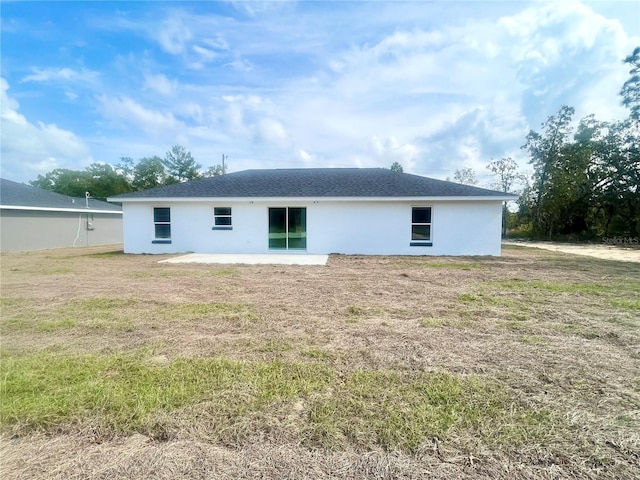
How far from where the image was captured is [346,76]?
1305 cm

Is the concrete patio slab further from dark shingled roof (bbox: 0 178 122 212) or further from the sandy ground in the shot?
the sandy ground

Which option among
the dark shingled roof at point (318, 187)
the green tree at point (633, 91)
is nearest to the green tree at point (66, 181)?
the dark shingled roof at point (318, 187)

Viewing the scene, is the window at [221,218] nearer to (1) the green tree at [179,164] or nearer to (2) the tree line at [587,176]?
(2) the tree line at [587,176]

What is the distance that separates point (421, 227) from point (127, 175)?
49.2 meters

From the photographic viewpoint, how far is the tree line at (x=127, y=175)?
140ft

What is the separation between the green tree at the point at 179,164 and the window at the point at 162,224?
35.8 metres

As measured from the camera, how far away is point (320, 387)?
Answer: 2.81 meters

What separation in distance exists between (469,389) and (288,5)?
10.7 m

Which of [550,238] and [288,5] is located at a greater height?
[288,5]

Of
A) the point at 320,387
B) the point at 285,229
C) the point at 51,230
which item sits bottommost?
the point at 320,387

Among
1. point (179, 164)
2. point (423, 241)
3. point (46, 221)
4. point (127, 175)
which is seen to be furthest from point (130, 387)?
point (127, 175)

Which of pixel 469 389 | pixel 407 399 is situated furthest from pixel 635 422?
pixel 407 399

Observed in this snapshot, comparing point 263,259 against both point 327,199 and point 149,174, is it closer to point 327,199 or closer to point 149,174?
point 327,199

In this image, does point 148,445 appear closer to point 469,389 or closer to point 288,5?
point 469,389
